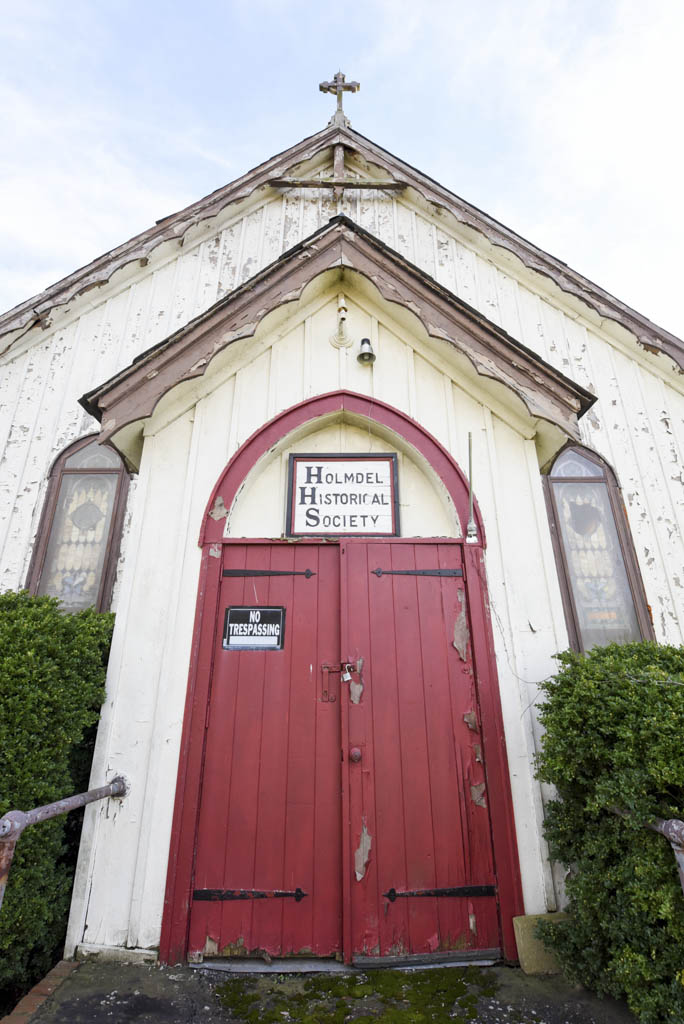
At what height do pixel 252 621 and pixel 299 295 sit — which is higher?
pixel 299 295

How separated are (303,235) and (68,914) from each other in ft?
24.4

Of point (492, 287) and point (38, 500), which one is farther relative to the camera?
point (492, 287)

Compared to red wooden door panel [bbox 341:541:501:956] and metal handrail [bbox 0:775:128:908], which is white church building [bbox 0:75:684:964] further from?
metal handrail [bbox 0:775:128:908]

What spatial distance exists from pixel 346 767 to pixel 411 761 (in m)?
0.48

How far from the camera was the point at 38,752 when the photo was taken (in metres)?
3.43

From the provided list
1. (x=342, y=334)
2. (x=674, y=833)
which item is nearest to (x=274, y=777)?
(x=674, y=833)

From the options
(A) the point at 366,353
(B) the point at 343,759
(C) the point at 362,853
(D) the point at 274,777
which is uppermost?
(A) the point at 366,353

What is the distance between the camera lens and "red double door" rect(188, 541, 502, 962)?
3.79 meters

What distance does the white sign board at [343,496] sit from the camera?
4.84 m

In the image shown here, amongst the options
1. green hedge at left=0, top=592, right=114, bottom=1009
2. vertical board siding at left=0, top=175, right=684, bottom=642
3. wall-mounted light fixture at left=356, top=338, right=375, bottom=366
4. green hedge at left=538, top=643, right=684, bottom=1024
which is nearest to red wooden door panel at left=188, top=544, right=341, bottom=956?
green hedge at left=0, top=592, right=114, bottom=1009

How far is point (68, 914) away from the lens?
12.5 ft

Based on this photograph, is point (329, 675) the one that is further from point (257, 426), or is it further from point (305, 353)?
point (305, 353)

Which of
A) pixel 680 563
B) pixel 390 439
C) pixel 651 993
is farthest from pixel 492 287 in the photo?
pixel 651 993

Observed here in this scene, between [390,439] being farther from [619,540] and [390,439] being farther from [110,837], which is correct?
[110,837]
